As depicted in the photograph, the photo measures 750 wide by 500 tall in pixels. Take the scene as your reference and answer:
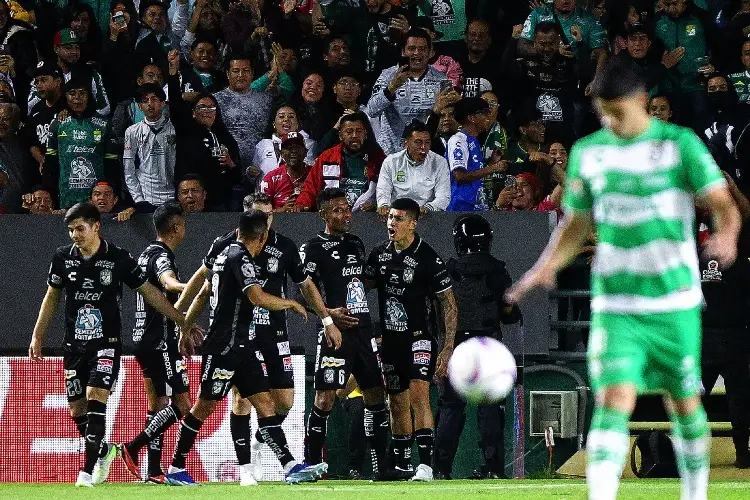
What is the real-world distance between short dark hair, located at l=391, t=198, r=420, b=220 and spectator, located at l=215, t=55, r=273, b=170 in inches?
146

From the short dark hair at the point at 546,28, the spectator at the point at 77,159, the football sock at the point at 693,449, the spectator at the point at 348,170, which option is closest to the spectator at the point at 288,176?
the spectator at the point at 348,170

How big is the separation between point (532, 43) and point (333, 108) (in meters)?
2.69

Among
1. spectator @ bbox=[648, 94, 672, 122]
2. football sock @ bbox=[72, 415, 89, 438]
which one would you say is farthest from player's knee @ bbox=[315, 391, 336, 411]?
spectator @ bbox=[648, 94, 672, 122]

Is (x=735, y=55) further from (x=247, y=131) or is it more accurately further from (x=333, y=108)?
(x=247, y=131)

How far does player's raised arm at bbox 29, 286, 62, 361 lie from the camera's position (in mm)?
12438

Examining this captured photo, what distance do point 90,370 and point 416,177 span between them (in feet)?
13.6

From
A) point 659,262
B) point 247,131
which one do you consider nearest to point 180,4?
point 247,131

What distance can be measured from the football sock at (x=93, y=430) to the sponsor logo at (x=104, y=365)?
30 cm

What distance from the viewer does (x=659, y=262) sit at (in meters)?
6.39

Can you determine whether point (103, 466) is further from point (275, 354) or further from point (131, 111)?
point (131, 111)

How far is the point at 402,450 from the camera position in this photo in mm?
13008

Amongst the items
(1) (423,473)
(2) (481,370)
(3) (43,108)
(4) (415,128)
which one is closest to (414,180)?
(4) (415,128)

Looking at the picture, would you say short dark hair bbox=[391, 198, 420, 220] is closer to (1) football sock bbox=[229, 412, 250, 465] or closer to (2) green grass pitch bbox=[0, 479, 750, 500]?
(1) football sock bbox=[229, 412, 250, 465]

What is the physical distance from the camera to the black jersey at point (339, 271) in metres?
12.8
